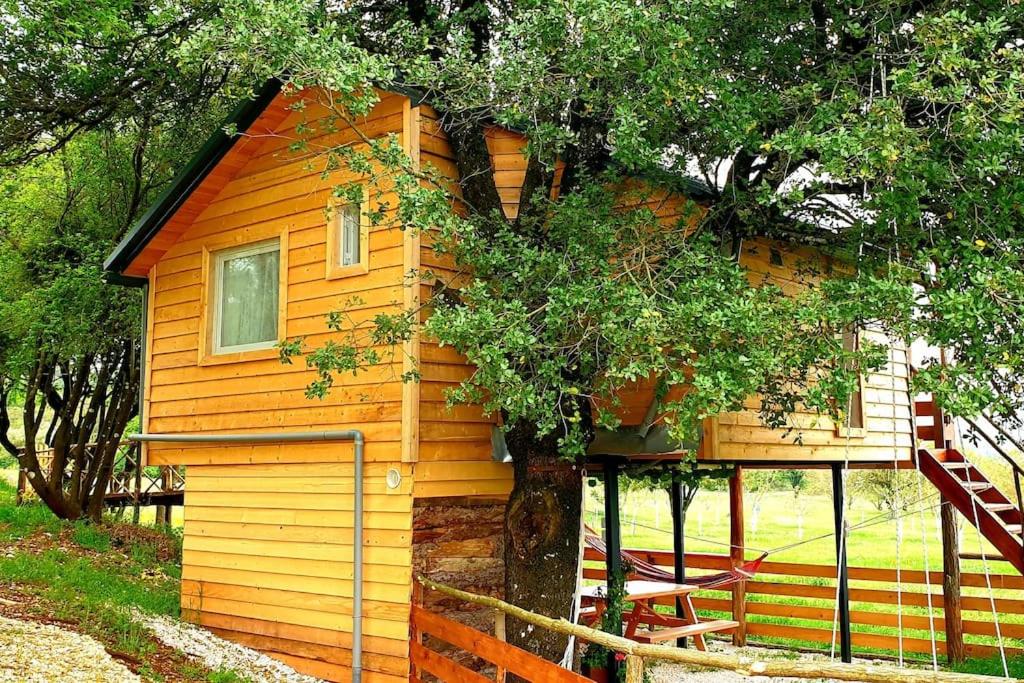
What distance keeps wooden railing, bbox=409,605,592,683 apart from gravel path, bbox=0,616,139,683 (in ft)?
7.38

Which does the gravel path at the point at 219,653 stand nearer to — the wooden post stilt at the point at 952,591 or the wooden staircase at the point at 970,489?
the wooden staircase at the point at 970,489

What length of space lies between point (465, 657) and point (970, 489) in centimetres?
567

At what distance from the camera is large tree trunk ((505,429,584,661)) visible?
7664mm

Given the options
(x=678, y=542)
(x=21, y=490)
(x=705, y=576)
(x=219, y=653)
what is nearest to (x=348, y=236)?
(x=219, y=653)

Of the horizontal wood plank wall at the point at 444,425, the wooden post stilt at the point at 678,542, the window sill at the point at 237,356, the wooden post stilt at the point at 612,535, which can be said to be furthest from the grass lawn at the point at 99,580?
the wooden post stilt at the point at 678,542

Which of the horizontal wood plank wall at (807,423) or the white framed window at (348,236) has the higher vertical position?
the white framed window at (348,236)

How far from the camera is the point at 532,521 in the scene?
7.76 metres

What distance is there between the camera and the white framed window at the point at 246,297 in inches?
367

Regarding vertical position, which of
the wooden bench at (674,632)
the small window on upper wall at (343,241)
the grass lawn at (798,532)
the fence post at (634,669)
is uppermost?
the small window on upper wall at (343,241)

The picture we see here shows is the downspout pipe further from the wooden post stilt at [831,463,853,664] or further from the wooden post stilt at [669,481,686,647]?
the wooden post stilt at [669,481,686,647]

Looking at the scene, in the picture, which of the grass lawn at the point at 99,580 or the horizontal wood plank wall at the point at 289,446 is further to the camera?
the grass lawn at the point at 99,580

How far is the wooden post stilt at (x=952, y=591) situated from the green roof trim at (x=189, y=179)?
29.1 ft

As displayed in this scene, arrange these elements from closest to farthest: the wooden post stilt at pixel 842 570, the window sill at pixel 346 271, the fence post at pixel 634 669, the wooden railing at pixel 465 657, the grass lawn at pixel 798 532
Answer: the fence post at pixel 634 669 → the wooden railing at pixel 465 657 → the window sill at pixel 346 271 → the wooden post stilt at pixel 842 570 → the grass lawn at pixel 798 532

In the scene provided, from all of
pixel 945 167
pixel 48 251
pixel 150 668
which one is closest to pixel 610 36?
pixel 945 167
